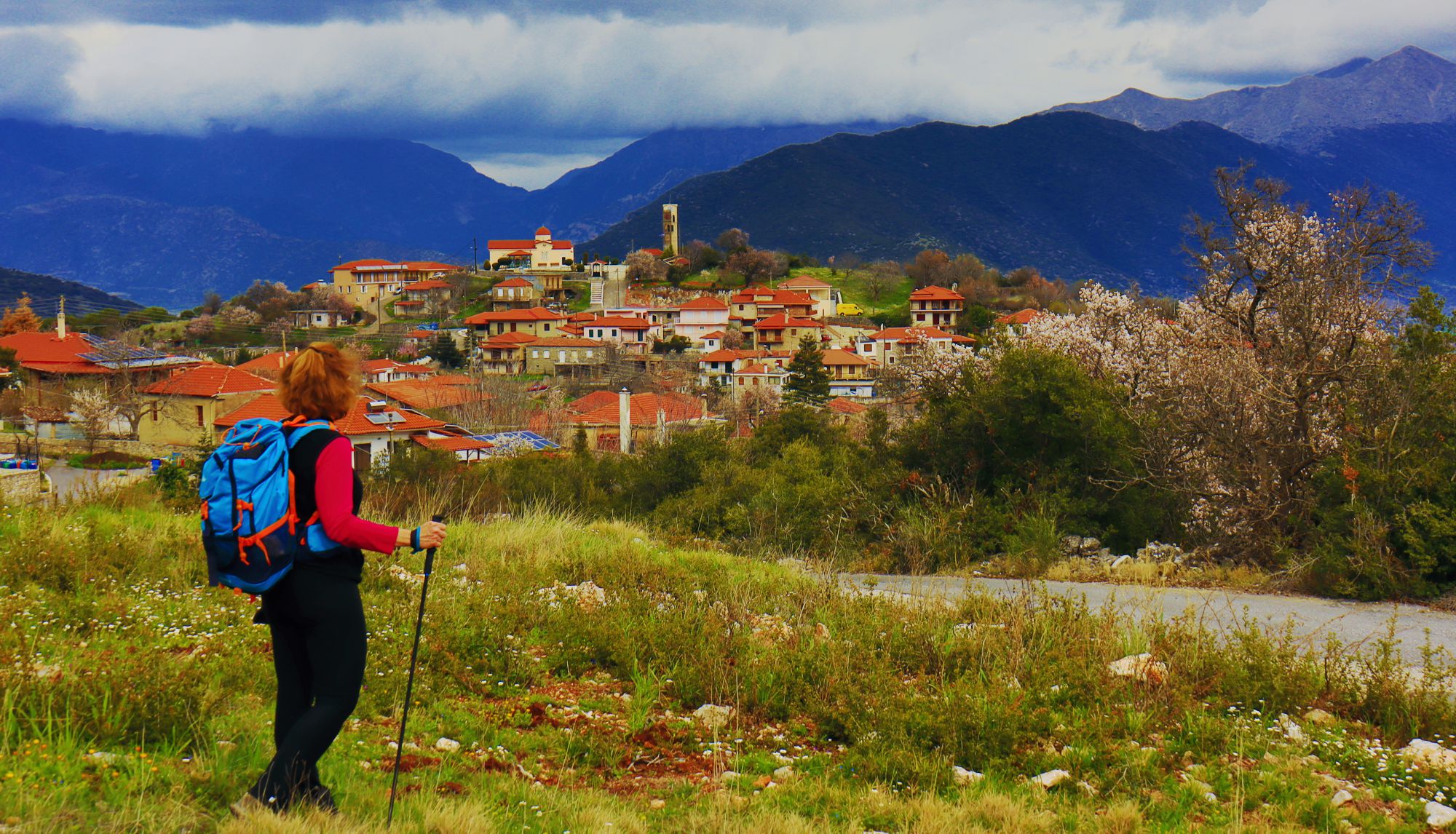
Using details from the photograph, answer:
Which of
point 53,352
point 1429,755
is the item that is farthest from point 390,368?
point 1429,755

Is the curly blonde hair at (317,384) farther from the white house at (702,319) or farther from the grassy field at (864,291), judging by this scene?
the grassy field at (864,291)

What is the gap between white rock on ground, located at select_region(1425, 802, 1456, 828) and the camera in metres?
3.94

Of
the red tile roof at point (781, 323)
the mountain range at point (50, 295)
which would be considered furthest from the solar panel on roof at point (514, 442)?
the mountain range at point (50, 295)

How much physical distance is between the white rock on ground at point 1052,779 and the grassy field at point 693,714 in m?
0.03

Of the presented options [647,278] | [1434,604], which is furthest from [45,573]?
[647,278]

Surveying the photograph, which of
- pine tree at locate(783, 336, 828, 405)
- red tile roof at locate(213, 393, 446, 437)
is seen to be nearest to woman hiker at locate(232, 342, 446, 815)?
red tile roof at locate(213, 393, 446, 437)

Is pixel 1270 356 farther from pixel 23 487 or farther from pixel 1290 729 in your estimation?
pixel 23 487

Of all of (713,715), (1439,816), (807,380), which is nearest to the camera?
(1439,816)

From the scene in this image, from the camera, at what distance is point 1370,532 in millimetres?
9117

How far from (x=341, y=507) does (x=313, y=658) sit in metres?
0.55

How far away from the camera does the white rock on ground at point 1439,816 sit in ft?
12.9

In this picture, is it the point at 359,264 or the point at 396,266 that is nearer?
the point at 359,264

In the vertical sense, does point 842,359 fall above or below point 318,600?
below

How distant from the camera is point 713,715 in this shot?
5234mm
